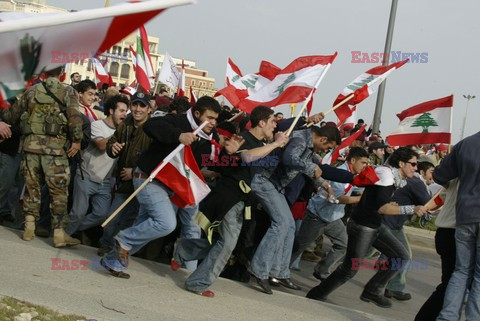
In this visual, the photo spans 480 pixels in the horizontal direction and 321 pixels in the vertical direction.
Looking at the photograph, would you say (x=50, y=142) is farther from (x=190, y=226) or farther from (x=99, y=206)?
(x=190, y=226)

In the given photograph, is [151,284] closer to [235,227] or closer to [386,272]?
[235,227]

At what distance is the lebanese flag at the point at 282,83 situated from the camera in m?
7.63

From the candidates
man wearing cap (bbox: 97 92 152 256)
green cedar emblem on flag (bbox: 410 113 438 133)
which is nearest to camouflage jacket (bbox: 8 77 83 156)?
man wearing cap (bbox: 97 92 152 256)

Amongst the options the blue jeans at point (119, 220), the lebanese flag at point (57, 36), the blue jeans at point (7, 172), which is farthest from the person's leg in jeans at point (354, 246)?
the lebanese flag at point (57, 36)

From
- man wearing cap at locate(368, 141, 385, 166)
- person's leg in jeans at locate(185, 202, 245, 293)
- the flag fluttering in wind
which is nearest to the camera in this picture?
person's leg in jeans at locate(185, 202, 245, 293)

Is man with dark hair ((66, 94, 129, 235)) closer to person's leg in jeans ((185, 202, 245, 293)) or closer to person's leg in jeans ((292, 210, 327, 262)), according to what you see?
person's leg in jeans ((185, 202, 245, 293))

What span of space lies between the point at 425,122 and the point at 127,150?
10.2 ft

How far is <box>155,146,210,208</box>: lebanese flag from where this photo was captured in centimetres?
664

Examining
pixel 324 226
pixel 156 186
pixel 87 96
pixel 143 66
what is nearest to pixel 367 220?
pixel 324 226

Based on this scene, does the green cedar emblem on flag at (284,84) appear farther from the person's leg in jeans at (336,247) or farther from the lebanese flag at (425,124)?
the person's leg in jeans at (336,247)

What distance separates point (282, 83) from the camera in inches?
311

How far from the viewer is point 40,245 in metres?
7.45

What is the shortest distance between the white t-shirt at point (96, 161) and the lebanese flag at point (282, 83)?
145 centimetres

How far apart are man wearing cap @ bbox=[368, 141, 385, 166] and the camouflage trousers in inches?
231
